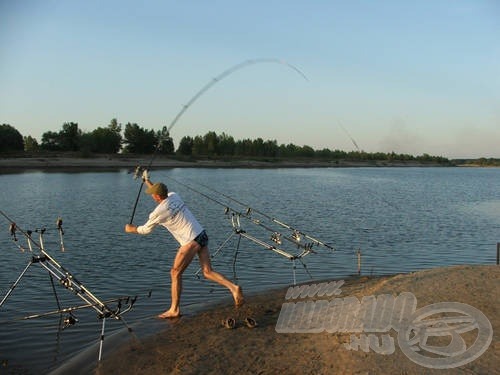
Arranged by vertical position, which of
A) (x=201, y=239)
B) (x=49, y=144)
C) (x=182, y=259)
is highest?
(x=49, y=144)

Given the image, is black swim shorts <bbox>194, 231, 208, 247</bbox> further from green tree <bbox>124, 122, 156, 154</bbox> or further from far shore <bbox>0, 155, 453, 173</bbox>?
green tree <bbox>124, 122, 156, 154</bbox>

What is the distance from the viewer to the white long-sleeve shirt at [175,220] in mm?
7148

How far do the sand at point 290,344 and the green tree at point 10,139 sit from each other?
81.6 metres

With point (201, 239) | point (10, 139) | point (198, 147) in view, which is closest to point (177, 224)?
point (201, 239)

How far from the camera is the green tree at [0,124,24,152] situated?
8136 cm

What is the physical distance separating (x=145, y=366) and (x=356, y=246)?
38.6 feet

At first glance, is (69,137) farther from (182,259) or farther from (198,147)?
(182,259)

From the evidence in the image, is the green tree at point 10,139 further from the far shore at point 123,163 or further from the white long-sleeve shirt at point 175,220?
the white long-sleeve shirt at point 175,220

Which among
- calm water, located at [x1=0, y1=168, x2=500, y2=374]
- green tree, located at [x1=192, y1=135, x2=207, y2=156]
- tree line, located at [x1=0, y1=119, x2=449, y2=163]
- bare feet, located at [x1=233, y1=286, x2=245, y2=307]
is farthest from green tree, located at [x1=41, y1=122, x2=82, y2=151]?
bare feet, located at [x1=233, y1=286, x2=245, y2=307]

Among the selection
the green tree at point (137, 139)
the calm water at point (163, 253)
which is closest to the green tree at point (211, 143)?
the green tree at point (137, 139)

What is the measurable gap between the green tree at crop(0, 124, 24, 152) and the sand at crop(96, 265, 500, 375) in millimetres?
81565

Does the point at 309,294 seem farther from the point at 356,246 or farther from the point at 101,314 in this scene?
the point at 356,246

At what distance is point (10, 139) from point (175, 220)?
87.8 meters

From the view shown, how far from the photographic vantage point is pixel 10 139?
279ft
